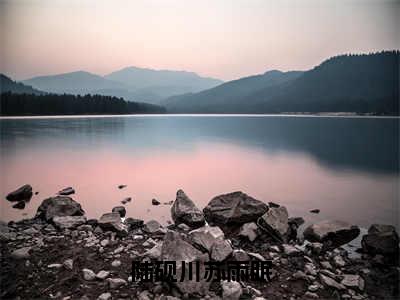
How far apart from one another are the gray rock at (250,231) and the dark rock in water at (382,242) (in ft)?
8.06

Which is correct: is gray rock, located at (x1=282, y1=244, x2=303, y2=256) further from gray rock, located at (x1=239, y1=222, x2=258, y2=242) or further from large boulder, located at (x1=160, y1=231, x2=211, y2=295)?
large boulder, located at (x1=160, y1=231, x2=211, y2=295)

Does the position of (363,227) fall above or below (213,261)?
below

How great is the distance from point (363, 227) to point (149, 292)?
685 centimetres

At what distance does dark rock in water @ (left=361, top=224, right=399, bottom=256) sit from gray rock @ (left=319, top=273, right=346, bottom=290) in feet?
6.50

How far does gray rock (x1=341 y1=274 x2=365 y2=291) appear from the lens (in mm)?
4957

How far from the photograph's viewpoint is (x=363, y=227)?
8453 mm

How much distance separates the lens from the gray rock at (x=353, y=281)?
4957 mm

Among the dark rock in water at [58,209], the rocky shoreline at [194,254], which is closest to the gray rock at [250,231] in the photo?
the rocky shoreline at [194,254]

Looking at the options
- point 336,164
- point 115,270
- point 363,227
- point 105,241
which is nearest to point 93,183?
point 105,241

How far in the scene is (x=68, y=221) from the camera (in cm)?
727

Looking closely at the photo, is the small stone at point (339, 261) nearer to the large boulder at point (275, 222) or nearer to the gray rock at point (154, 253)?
the large boulder at point (275, 222)

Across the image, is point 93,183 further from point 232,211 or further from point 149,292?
point 149,292

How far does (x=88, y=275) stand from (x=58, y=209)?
12.3 ft

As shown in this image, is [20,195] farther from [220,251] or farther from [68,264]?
[220,251]
